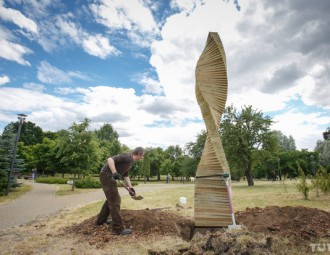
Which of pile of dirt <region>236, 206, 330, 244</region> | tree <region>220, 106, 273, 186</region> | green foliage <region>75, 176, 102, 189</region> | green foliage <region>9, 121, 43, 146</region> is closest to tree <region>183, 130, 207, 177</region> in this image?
tree <region>220, 106, 273, 186</region>

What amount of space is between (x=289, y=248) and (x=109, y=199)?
11.4ft

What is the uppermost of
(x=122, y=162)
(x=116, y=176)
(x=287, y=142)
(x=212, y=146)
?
(x=287, y=142)

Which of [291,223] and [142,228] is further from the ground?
[291,223]

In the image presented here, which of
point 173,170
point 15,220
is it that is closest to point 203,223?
point 15,220

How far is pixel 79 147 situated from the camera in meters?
18.9

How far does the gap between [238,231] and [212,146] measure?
6.99 feet

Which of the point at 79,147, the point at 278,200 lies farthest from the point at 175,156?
the point at 278,200

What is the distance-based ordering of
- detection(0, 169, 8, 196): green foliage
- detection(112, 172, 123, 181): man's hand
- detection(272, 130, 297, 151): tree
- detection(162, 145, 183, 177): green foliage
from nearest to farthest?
detection(112, 172, 123, 181): man's hand, detection(0, 169, 8, 196): green foliage, detection(162, 145, 183, 177): green foliage, detection(272, 130, 297, 151): tree

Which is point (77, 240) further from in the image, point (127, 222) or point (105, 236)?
point (127, 222)

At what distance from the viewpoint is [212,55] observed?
6.69 m

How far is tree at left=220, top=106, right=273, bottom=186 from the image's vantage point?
25.6 meters

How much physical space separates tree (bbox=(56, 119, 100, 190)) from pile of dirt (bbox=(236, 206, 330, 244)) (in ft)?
46.6

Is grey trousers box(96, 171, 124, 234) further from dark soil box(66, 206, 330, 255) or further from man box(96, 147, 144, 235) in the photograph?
dark soil box(66, 206, 330, 255)

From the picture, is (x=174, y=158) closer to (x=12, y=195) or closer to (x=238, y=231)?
(x=12, y=195)
